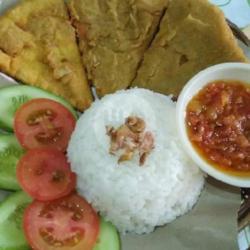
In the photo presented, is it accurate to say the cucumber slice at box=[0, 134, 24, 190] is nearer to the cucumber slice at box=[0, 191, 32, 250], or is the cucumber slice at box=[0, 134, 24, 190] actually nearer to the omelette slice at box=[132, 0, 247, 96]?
the cucumber slice at box=[0, 191, 32, 250]

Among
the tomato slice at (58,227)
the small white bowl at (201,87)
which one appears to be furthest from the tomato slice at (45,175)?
the small white bowl at (201,87)

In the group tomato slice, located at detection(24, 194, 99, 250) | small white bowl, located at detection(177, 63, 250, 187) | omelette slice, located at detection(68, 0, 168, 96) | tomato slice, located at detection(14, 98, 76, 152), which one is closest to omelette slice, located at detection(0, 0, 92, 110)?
omelette slice, located at detection(68, 0, 168, 96)

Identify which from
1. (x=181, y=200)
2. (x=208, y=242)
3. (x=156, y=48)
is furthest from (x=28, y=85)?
(x=208, y=242)

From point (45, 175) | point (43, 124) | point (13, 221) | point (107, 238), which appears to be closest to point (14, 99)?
point (43, 124)

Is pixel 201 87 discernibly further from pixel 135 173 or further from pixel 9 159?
pixel 9 159

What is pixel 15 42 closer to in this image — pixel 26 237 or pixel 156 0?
pixel 156 0

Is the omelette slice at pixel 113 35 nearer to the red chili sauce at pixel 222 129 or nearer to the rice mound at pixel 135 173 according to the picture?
the rice mound at pixel 135 173

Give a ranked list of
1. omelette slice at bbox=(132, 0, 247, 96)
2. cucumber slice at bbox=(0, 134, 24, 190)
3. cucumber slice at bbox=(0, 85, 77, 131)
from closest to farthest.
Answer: cucumber slice at bbox=(0, 134, 24, 190), cucumber slice at bbox=(0, 85, 77, 131), omelette slice at bbox=(132, 0, 247, 96)
